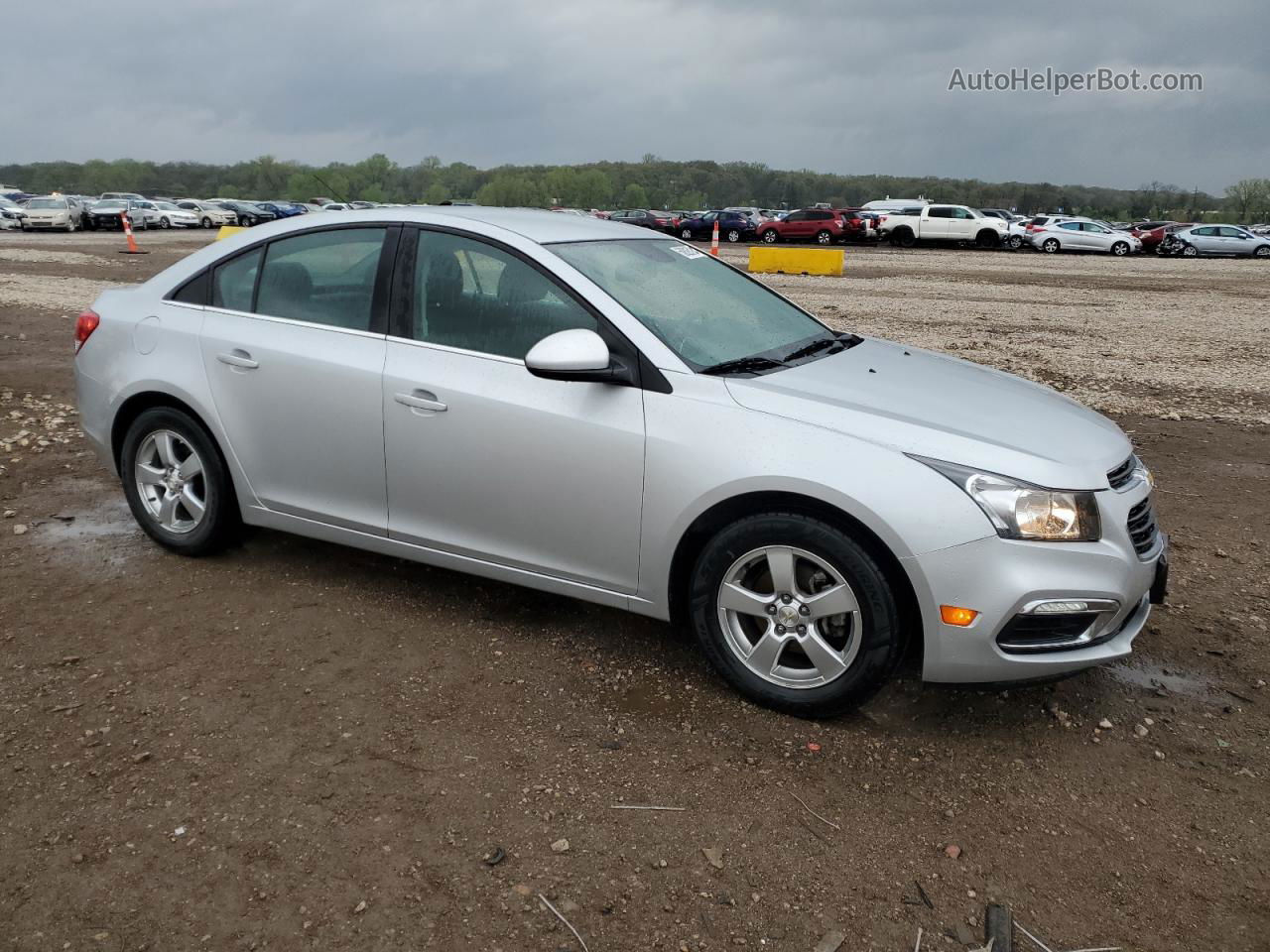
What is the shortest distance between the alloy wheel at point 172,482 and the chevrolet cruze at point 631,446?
14 millimetres

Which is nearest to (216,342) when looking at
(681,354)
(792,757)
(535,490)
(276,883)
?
(535,490)

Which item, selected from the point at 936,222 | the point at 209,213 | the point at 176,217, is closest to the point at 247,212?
the point at 209,213

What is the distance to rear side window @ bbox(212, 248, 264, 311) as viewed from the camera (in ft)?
14.5

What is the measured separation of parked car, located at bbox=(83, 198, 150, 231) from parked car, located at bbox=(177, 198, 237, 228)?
3.81 metres

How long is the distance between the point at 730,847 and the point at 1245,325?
1520cm

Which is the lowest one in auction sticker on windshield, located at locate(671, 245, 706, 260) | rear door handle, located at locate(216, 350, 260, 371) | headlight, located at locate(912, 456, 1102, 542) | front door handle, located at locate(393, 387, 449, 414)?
headlight, located at locate(912, 456, 1102, 542)

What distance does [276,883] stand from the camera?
2.62 meters

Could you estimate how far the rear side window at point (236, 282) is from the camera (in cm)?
443

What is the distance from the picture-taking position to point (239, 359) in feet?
14.0

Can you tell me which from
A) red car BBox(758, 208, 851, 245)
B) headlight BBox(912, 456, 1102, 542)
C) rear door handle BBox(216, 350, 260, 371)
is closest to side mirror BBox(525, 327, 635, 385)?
headlight BBox(912, 456, 1102, 542)

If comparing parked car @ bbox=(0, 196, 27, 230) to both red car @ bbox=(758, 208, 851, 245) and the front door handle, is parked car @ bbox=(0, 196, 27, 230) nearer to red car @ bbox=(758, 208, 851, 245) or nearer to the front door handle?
red car @ bbox=(758, 208, 851, 245)

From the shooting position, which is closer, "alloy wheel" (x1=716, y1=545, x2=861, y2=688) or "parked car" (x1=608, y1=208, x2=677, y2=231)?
"alloy wheel" (x1=716, y1=545, x2=861, y2=688)

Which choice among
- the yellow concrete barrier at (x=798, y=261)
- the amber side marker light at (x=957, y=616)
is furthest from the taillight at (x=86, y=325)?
the yellow concrete barrier at (x=798, y=261)

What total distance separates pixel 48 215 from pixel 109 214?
247 centimetres
